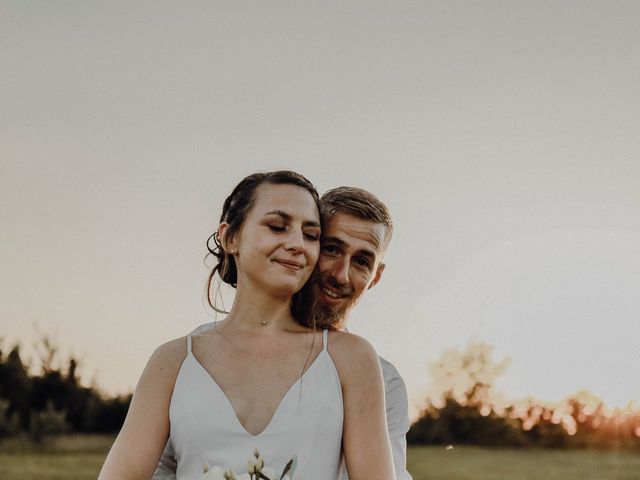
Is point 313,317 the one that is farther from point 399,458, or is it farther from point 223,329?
point 399,458

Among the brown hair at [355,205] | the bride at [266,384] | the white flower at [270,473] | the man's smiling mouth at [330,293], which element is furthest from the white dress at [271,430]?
the brown hair at [355,205]

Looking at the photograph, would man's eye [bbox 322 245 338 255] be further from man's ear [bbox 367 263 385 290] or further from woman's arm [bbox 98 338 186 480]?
woman's arm [bbox 98 338 186 480]

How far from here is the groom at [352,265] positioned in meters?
4.04

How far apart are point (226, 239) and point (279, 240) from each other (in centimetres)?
37

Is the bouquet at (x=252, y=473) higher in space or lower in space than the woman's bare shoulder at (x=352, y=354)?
lower

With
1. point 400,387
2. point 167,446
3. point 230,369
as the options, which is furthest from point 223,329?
point 400,387

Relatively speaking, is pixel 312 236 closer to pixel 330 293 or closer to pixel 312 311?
pixel 312 311

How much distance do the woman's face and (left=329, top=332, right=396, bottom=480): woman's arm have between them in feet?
1.17

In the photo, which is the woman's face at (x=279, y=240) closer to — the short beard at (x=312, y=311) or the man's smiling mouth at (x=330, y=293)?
the short beard at (x=312, y=311)

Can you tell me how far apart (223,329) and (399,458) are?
38.7 inches

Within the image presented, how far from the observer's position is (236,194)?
393cm

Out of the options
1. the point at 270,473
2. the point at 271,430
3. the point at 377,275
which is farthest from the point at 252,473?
the point at 377,275

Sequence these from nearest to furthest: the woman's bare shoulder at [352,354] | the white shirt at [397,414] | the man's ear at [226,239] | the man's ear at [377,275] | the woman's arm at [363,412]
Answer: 1. the woman's arm at [363,412]
2. the woman's bare shoulder at [352,354]
3. the man's ear at [226,239]
4. the white shirt at [397,414]
5. the man's ear at [377,275]

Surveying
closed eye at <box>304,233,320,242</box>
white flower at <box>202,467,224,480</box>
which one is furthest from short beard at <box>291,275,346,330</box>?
white flower at <box>202,467,224,480</box>
